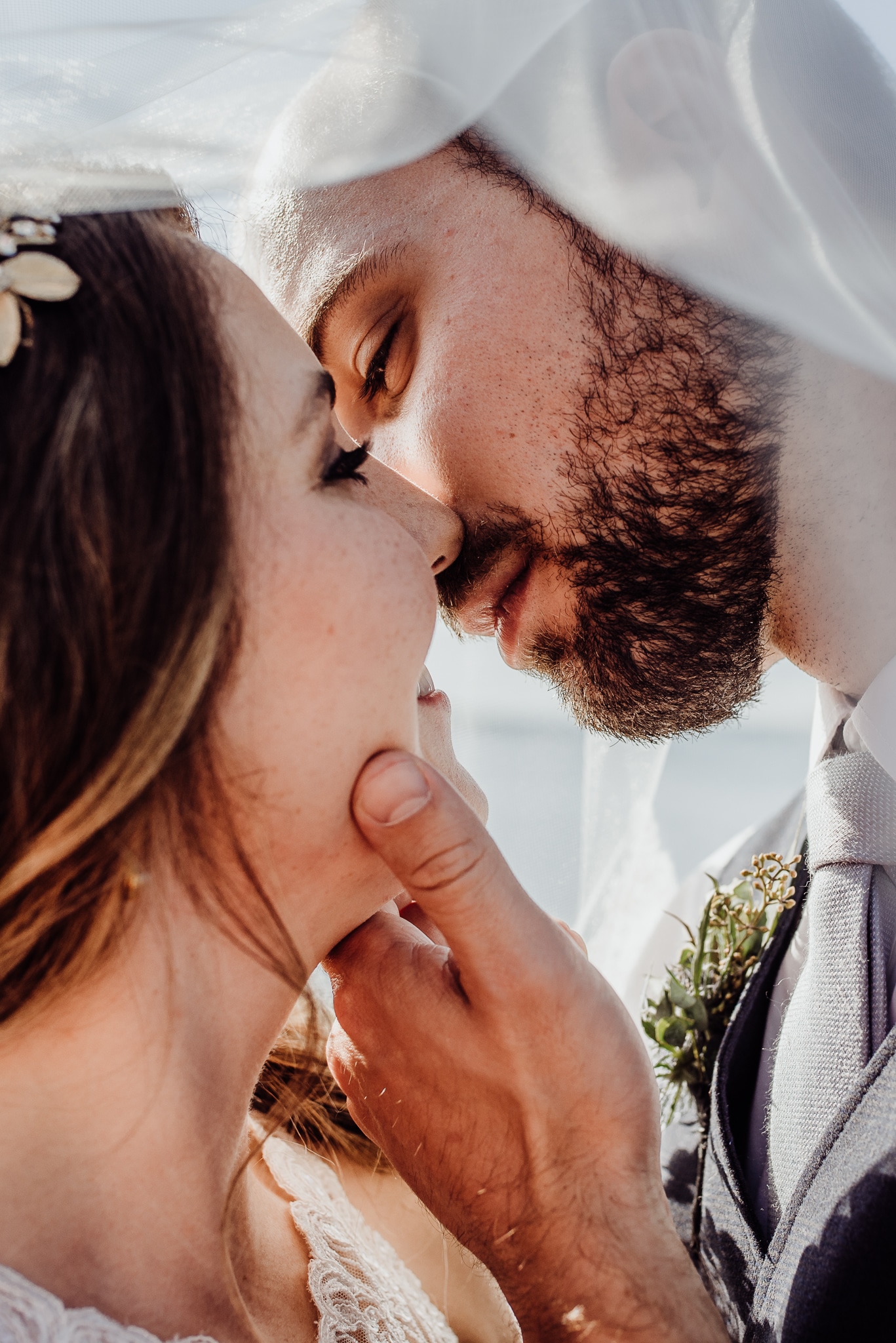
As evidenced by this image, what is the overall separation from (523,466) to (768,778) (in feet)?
14.1

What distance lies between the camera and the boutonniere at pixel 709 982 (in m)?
2.01

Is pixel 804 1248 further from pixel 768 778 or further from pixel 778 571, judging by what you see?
pixel 768 778

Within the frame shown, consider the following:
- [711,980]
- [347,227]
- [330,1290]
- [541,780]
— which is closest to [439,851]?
[330,1290]

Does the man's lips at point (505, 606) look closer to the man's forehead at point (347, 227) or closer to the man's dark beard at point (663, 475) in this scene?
the man's dark beard at point (663, 475)

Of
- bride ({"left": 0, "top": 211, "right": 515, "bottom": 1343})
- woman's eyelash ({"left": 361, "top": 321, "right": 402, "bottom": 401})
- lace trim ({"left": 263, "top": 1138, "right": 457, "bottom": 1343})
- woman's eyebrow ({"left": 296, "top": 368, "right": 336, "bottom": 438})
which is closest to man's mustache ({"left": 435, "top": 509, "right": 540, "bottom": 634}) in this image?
woman's eyelash ({"left": 361, "top": 321, "right": 402, "bottom": 401})

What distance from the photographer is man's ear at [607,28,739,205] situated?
173 cm

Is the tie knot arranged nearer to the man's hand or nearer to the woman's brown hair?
the man's hand

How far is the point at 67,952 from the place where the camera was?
1109 millimetres

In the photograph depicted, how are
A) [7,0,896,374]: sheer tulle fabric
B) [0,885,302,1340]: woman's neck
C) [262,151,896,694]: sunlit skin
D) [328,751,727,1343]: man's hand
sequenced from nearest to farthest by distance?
[0,885,302,1340]: woman's neck, [328,751,727,1343]: man's hand, [7,0,896,374]: sheer tulle fabric, [262,151,896,694]: sunlit skin

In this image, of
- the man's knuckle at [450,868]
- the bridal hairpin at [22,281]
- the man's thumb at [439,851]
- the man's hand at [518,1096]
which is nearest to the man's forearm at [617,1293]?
the man's hand at [518,1096]

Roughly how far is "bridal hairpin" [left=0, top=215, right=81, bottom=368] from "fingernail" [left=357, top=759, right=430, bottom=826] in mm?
665

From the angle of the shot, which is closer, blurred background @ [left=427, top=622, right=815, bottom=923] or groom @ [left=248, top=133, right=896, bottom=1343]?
groom @ [left=248, top=133, right=896, bottom=1343]

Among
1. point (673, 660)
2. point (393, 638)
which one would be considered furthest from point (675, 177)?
point (393, 638)

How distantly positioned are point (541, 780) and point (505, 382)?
184cm
